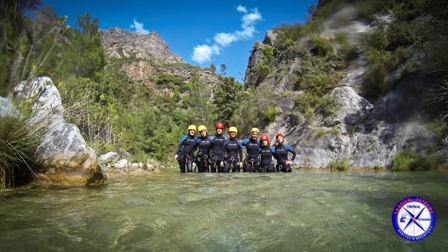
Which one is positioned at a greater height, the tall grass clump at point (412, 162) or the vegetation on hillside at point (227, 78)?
the vegetation on hillside at point (227, 78)

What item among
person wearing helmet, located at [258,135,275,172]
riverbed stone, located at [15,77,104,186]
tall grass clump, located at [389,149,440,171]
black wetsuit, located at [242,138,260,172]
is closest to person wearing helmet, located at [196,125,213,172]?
black wetsuit, located at [242,138,260,172]

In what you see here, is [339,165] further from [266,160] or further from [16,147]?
[16,147]

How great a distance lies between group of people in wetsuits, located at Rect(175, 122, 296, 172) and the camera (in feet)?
33.3

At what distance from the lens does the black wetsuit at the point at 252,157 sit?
402 inches

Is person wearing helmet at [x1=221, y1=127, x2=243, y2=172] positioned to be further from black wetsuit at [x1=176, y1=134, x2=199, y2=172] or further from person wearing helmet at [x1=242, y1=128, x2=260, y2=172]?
black wetsuit at [x1=176, y1=134, x2=199, y2=172]

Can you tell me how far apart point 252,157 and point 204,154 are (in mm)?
1816

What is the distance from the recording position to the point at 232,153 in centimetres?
Answer: 1045

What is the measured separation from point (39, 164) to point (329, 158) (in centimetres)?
1031

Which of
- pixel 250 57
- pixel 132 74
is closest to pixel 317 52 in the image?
pixel 250 57

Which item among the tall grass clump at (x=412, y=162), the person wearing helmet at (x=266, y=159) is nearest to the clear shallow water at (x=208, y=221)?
the tall grass clump at (x=412, y=162)

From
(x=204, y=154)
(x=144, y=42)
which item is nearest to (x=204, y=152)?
(x=204, y=154)

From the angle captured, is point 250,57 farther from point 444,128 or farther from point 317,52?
point 444,128

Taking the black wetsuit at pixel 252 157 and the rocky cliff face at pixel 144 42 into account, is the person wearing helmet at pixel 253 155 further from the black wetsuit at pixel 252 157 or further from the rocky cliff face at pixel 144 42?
the rocky cliff face at pixel 144 42

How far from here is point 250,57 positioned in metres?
35.9
